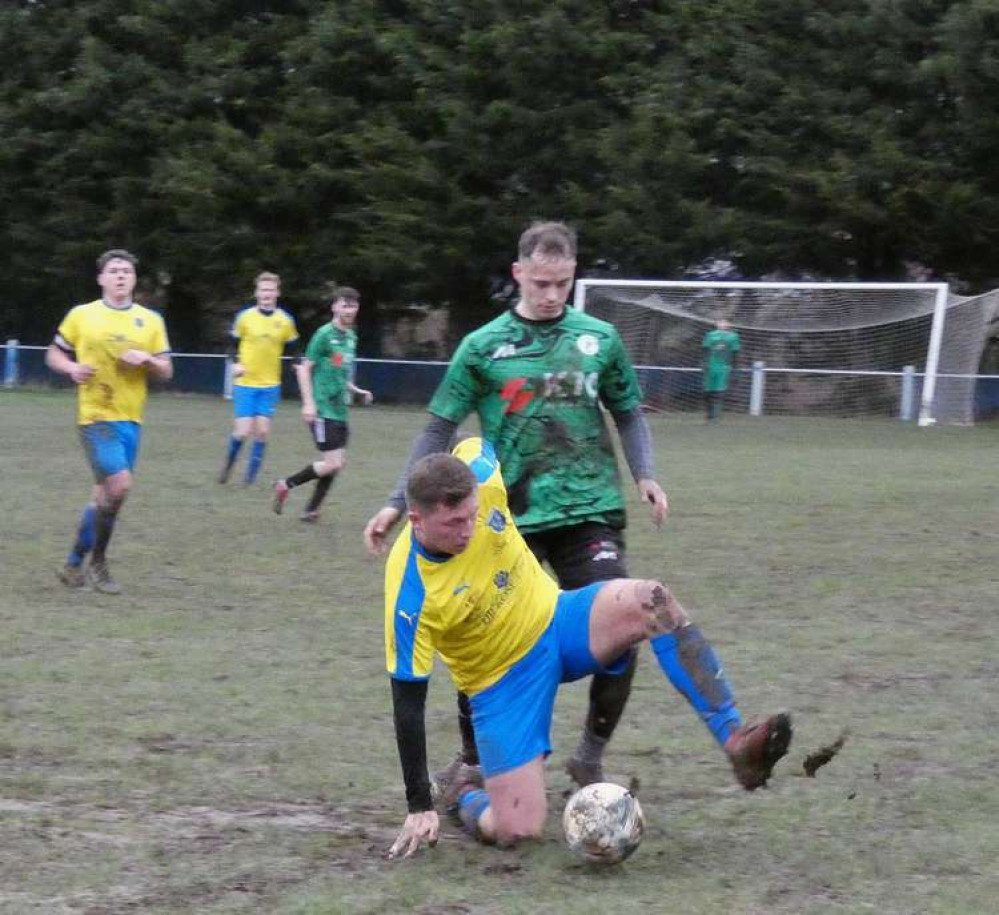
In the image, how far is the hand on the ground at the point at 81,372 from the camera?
348 inches

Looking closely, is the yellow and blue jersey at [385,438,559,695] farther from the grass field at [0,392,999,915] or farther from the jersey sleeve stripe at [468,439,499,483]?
the grass field at [0,392,999,915]

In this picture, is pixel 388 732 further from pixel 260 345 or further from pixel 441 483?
pixel 260 345

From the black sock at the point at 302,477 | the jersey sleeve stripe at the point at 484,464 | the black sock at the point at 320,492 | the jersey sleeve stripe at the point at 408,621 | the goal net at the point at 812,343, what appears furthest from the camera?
the goal net at the point at 812,343

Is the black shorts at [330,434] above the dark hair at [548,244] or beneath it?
beneath

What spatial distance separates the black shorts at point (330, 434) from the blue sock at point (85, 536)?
3503mm

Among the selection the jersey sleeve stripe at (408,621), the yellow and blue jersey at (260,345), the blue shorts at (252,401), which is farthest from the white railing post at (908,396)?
the jersey sleeve stripe at (408,621)

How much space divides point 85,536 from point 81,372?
0.93 m

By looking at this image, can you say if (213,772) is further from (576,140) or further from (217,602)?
(576,140)

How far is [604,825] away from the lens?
14.6 feet

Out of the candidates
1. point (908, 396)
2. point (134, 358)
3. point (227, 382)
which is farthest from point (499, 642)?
point (227, 382)

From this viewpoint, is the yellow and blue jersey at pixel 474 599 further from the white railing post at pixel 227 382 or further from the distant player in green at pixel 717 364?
the white railing post at pixel 227 382

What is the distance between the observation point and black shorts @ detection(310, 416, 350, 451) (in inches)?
497

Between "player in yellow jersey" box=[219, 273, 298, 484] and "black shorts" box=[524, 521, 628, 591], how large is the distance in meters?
9.69

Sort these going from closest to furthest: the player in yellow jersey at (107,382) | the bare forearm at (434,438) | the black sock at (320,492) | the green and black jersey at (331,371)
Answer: the bare forearm at (434,438) → the player in yellow jersey at (107,382) → the black sock at (320,492) → the green and black jersey at (331,371)
